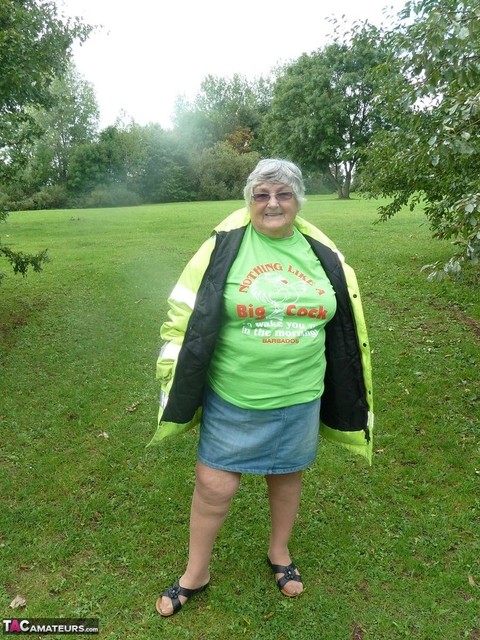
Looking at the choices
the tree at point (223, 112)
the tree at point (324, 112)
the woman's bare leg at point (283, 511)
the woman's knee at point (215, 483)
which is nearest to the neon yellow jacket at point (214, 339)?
the woman's knee at point (215, 483)

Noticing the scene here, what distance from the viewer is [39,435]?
14.5 feet

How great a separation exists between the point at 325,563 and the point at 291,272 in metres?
1.85

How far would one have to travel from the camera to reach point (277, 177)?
223 cm

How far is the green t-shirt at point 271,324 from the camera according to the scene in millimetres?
2178

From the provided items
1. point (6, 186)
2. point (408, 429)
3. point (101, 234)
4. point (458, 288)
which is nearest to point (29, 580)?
point (408, 429)

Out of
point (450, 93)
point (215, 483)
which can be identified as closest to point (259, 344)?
point (215, 483)

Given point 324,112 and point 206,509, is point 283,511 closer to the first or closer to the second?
point 206,509

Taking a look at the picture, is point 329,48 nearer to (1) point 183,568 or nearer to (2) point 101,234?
(2) point 101,234

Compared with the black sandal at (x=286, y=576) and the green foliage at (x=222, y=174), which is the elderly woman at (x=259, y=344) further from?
the green foliage at (x=222, y=174)

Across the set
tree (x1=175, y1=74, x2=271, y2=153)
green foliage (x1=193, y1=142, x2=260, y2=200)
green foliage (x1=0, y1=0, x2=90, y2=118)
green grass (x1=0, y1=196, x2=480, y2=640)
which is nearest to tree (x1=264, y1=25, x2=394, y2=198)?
green foliage (x1=193, y1=142, x2=260, y2=200)

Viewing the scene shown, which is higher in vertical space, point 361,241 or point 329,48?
point 329,48

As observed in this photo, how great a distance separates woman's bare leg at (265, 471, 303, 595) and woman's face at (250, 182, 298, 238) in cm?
122

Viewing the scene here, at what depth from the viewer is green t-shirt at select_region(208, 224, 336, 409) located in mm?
2178

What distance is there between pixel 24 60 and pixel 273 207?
182 inches
